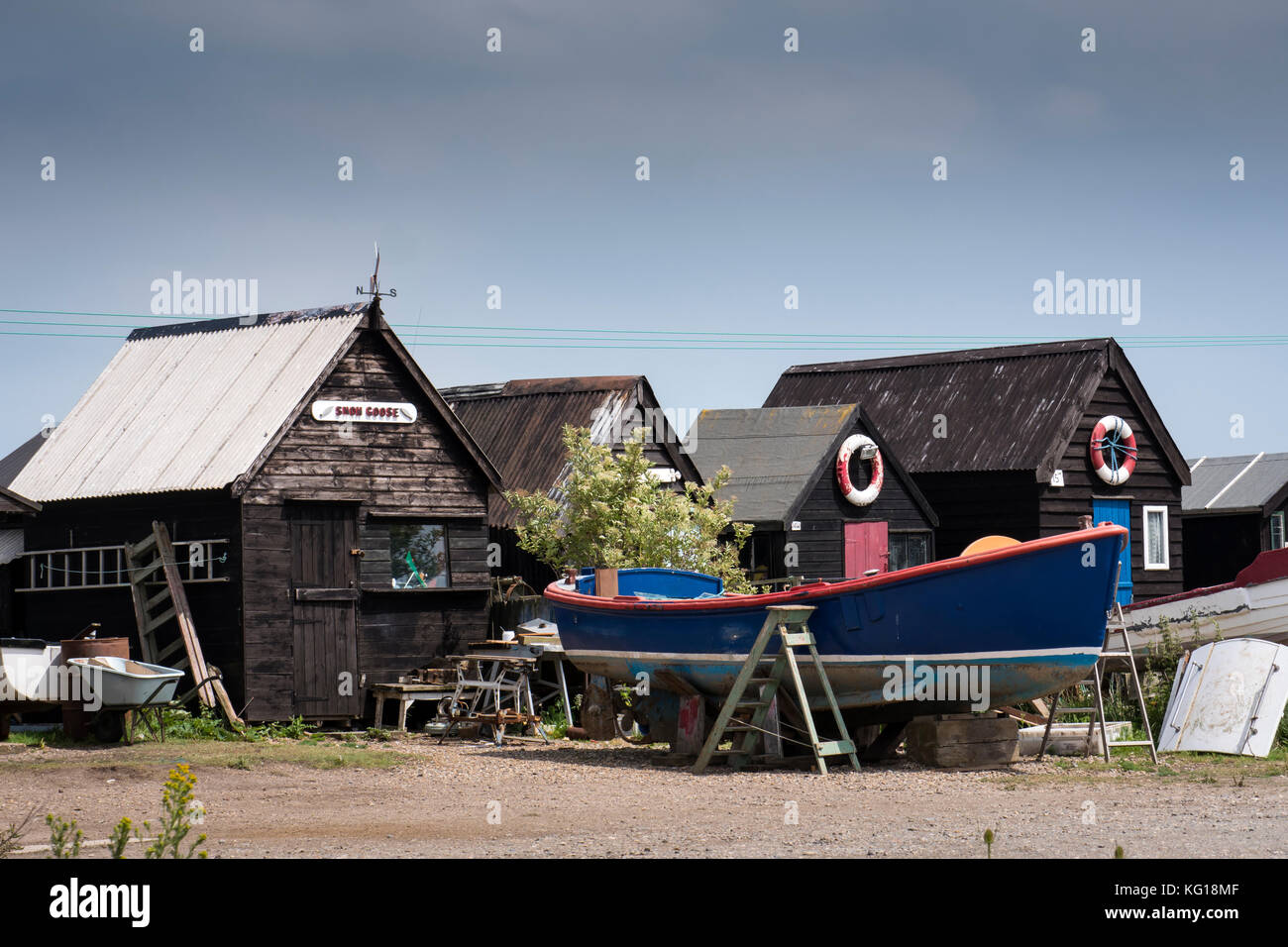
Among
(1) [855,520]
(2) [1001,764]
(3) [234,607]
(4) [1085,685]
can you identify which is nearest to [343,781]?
(3) [234,607]

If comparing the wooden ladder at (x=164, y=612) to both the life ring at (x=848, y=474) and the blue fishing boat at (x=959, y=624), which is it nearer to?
the blue fishing boat at (x=959, y=624)

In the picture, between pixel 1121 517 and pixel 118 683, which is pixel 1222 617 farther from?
pixel 118 683

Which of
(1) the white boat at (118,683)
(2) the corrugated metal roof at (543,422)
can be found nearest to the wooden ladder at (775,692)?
(1) the white boat at (118,683)

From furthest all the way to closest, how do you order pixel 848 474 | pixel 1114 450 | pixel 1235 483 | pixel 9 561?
pixel 1235 483 → pixel 1114 450 → pixel 848 474 → pixel 9 561

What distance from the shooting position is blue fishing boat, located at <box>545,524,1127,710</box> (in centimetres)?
1636

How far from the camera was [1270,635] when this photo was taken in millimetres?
22266

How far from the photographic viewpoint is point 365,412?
74.0 feet

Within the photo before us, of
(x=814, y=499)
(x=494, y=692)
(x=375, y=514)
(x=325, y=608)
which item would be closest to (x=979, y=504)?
(x=814, y=499)

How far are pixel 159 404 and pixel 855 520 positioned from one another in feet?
47.4

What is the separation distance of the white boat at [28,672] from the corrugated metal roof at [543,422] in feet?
31.6

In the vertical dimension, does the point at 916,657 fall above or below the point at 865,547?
below

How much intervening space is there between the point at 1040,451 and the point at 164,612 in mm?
19295
